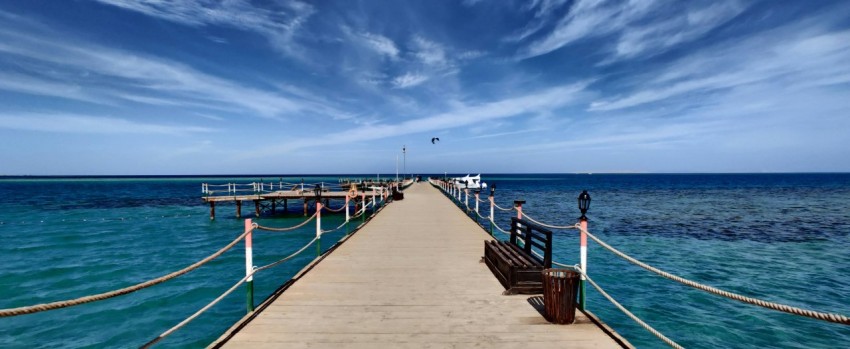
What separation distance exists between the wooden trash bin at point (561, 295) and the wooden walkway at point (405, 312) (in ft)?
0.42

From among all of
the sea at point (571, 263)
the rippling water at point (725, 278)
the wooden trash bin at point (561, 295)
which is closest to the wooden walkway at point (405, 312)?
the wooden trash bin at point (561, 295)

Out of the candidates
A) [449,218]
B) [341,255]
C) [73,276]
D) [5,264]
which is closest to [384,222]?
[449,218]

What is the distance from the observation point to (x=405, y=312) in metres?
5.82

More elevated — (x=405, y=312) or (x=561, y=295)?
(x=561, y=295)

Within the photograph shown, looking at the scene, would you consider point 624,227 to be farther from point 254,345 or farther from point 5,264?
point 5,264

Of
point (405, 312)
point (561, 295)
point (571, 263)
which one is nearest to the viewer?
point (561, 295)

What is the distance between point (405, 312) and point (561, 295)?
2.19 meters

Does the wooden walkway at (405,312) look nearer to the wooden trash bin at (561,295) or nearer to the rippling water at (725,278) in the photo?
the wooden trash bin at (561,295)

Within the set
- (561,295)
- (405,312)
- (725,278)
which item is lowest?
(725,278)

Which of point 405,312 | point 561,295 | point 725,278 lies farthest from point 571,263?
point 405,312

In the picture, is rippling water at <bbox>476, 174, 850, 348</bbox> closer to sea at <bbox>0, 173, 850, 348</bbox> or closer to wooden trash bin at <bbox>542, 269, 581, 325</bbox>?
sea at <bbox>0, 173, 850, 348</bbox>

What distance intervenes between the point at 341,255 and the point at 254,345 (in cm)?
515

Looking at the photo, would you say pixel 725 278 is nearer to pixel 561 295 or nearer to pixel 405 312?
pixel 561 295

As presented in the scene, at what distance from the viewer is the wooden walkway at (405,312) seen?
484 cm
